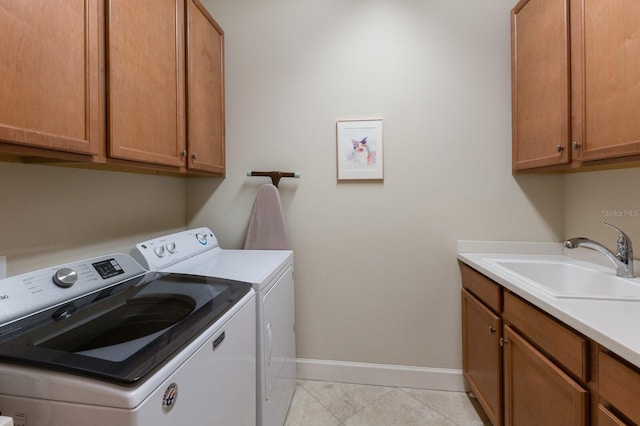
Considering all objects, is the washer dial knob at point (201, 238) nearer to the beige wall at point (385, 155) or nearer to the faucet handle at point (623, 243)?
the beige wall at point (385, 155)

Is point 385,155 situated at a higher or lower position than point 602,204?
higher

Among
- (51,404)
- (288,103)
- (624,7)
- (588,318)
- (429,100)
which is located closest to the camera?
(51,404)

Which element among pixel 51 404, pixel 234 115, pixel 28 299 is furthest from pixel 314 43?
pixel 51 404

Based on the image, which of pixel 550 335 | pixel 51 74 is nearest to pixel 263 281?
pixel 51 74

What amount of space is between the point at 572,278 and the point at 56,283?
2365 mm

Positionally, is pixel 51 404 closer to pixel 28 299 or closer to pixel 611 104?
pixel 28 299

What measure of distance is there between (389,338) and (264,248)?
1.06 m

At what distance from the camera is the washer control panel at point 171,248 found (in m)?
1.42

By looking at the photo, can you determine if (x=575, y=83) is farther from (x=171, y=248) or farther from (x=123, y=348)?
(x=171, y=248)

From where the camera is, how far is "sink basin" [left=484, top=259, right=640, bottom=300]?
50.1 inches

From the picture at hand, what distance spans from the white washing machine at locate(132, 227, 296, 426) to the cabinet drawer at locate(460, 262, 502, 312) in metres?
1.09

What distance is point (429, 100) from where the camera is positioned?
1.92 metres

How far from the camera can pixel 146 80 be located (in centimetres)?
125

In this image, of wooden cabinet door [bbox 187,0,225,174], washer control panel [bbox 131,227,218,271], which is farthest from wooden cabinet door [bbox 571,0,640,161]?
washer control panel [bbox 131,227,218,271]
